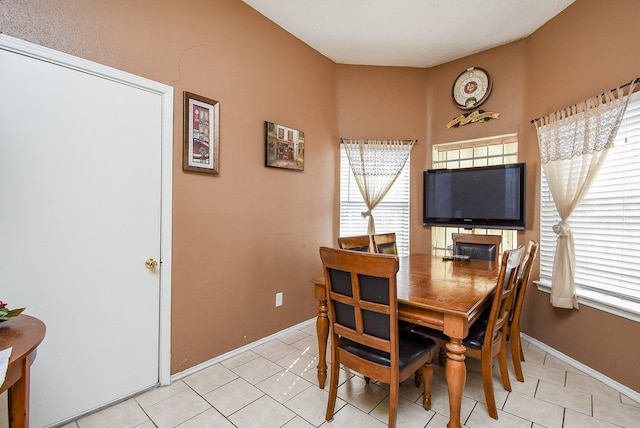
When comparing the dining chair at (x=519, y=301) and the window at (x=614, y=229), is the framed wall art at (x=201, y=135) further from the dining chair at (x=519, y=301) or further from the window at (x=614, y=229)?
the window at (x=614, y=229)

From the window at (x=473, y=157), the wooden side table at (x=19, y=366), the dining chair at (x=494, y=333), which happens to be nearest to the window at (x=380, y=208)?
the window at (x=473, y=157)

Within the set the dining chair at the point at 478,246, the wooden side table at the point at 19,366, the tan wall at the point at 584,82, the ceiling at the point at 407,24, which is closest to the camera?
the wooden side table at the point at 19,366

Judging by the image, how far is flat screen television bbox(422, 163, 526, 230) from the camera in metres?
3.05

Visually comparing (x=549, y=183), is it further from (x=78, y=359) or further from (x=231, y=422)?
(x=78, y=359)

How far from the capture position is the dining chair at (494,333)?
1.65 m

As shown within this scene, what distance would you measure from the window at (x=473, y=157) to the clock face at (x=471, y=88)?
1.43 feet

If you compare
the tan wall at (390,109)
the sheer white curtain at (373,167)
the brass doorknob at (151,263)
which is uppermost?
the tan wall at (390,109)

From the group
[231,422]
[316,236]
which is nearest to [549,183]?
[316,236]

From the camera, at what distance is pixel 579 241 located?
8.23 feet

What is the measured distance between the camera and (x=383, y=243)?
2.85 meters

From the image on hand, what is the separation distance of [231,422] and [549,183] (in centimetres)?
308

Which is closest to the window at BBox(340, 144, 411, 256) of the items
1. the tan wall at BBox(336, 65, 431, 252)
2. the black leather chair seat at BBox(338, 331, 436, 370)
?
the tan wall at BBox(336, 65, 431, 252)

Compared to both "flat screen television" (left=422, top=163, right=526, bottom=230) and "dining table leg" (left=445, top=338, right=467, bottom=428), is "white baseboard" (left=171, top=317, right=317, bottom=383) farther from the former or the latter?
"flat screen television" (left=422, top=163, right=526, bottom=230)

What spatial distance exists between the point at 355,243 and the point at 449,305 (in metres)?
1.10
